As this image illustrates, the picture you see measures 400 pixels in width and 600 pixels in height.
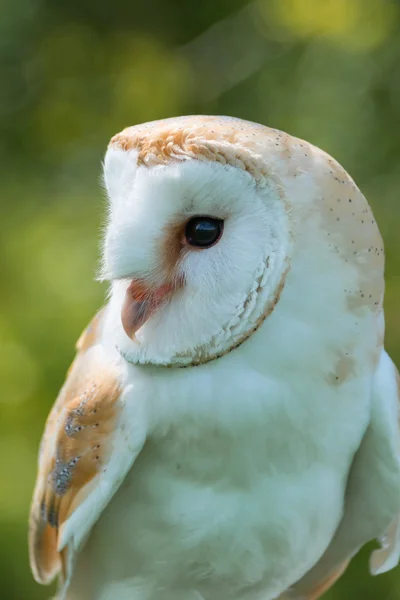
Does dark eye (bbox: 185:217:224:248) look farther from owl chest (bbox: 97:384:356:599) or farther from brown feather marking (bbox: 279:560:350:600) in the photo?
brown feather marking (bbox: 279:560:350:600)

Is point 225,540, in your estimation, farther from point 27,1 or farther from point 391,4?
point 27,1

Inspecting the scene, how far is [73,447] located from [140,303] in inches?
9.0

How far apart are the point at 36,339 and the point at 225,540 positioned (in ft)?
4.10

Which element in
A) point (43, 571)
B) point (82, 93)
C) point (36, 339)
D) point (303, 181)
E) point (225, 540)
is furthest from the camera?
point (82, 93)

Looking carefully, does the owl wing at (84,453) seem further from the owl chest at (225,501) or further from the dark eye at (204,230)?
the dark eye at (204,230)

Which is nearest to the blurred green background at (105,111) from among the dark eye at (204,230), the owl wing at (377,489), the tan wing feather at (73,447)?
the tan wing feather at (73,447)

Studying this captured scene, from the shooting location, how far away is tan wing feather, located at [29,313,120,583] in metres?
1.10

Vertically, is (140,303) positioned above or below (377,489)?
above

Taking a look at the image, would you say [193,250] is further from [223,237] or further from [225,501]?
[225,501]

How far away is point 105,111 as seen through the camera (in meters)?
2.79

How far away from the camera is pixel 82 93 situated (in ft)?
9.27

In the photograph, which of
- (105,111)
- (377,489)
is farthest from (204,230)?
(105,111)

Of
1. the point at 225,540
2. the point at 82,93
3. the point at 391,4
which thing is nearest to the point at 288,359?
the point at 225,540

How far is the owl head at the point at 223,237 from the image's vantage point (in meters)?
0.95
